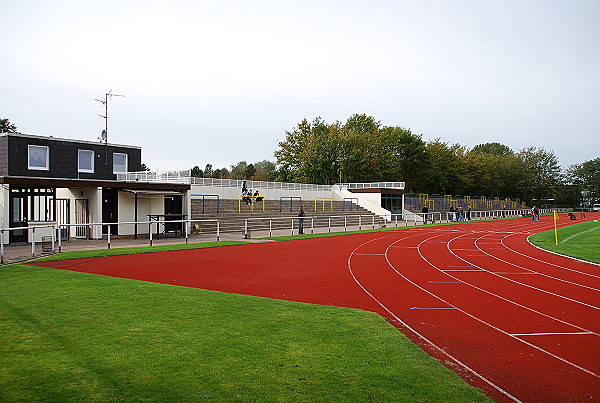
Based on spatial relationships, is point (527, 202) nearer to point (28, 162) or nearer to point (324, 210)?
point (324, 210)

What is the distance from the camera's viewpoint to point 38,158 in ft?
95.4

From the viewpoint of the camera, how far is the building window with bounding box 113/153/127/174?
3361 cm

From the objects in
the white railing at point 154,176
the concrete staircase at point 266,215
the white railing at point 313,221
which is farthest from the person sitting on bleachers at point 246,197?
the white railing at point 154,176

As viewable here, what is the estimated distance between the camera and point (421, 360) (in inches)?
224

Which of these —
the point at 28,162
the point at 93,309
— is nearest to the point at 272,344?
the point at 93,309

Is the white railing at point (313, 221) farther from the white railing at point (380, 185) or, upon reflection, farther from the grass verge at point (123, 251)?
the grass verge at point (123, 251)

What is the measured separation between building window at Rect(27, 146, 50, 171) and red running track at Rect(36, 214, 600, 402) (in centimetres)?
1664

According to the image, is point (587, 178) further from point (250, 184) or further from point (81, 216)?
point (81, 216)

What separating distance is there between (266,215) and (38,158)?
600 inches

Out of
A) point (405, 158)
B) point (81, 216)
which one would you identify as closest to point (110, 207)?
point (81, 216)

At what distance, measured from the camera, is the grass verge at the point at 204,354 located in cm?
452

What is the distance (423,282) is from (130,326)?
7705mm

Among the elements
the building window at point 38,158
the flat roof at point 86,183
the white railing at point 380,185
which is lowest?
the flat roof at point 86,183

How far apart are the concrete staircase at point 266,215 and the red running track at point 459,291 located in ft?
26.9
